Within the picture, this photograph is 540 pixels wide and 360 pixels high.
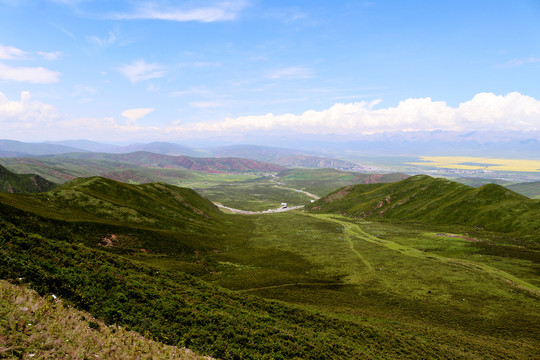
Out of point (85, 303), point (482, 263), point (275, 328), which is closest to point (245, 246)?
point (275, 328)

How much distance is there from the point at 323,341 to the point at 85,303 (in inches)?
1037

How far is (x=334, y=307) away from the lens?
45.3 meters

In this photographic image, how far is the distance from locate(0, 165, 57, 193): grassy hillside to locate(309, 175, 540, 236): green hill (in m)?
216

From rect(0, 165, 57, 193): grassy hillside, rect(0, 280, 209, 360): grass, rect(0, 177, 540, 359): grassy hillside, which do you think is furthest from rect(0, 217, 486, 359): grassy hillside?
rect(0, 165, 57, 193): grassy hillside

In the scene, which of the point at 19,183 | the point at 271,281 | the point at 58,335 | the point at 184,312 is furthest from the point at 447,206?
the point at 19,183

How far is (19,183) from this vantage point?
6196 inches

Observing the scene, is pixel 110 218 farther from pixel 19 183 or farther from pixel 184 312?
pixel 19 183

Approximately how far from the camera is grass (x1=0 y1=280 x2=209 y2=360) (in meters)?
13.6

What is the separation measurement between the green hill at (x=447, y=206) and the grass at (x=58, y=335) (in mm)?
143068

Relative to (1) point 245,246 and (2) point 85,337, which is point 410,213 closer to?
(1) point 245,246

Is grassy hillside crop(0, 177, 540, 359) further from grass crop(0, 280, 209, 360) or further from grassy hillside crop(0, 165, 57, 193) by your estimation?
grassy hillside crop(0, 165, 57, 193)

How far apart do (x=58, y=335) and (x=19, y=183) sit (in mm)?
212808

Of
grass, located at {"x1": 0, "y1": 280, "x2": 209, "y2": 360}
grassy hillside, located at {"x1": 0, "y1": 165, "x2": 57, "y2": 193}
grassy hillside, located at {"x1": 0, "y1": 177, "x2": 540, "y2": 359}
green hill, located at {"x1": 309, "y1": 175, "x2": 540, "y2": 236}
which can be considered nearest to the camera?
grass, located at {"x1": 0, "y1": 280, "x2": 209, "y2": 360}

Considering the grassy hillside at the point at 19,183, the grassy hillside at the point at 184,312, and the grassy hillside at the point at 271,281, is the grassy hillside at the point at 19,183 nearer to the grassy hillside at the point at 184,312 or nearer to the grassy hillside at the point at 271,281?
the grassy hillside at the point at 271,281
